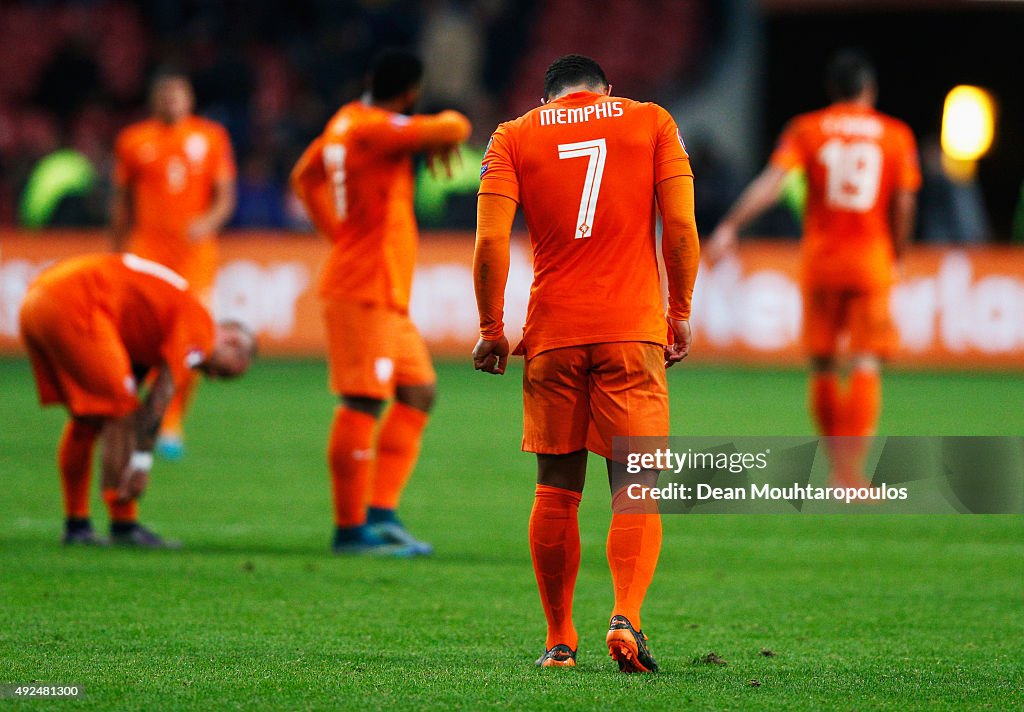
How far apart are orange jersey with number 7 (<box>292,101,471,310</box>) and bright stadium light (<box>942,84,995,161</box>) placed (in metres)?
19.1

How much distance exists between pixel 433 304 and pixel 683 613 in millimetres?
11691

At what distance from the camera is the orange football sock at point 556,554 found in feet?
16.4

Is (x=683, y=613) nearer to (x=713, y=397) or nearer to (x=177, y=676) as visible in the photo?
(x=177, y=676)

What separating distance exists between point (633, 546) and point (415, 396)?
300 cm

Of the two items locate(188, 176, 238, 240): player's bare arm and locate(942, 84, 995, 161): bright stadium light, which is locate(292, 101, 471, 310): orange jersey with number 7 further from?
locate(942, 84, 995, 161): bright stadium light

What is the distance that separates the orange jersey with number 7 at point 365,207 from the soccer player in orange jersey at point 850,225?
2.72 metres

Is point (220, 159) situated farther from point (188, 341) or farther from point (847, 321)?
point (188, 341)

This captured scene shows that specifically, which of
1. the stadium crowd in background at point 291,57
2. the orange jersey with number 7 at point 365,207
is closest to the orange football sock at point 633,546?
the orange jersey with number 7 at point 365,207

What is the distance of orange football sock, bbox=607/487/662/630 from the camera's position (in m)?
4.90

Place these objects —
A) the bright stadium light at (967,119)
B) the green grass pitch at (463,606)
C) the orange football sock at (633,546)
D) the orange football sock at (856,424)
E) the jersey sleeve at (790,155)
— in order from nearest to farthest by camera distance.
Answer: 1. the green grass pitch at (463,606)
2. the orange football sock at (633,546)
3. the orange football sock at (856,424)
4. the jersey sleeve at (790,155)
5. the bright stadium light at (967,119)

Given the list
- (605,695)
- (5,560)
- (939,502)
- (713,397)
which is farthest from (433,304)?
(605,695)

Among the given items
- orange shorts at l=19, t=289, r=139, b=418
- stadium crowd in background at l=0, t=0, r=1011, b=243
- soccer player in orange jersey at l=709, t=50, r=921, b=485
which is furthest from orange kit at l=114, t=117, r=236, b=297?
stadium crowd in background at l=0, t=0, r=1011, b=243

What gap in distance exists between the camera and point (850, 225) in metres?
9.84

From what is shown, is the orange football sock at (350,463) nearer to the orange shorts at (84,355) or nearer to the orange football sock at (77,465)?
the orange shorts at (84,355)
